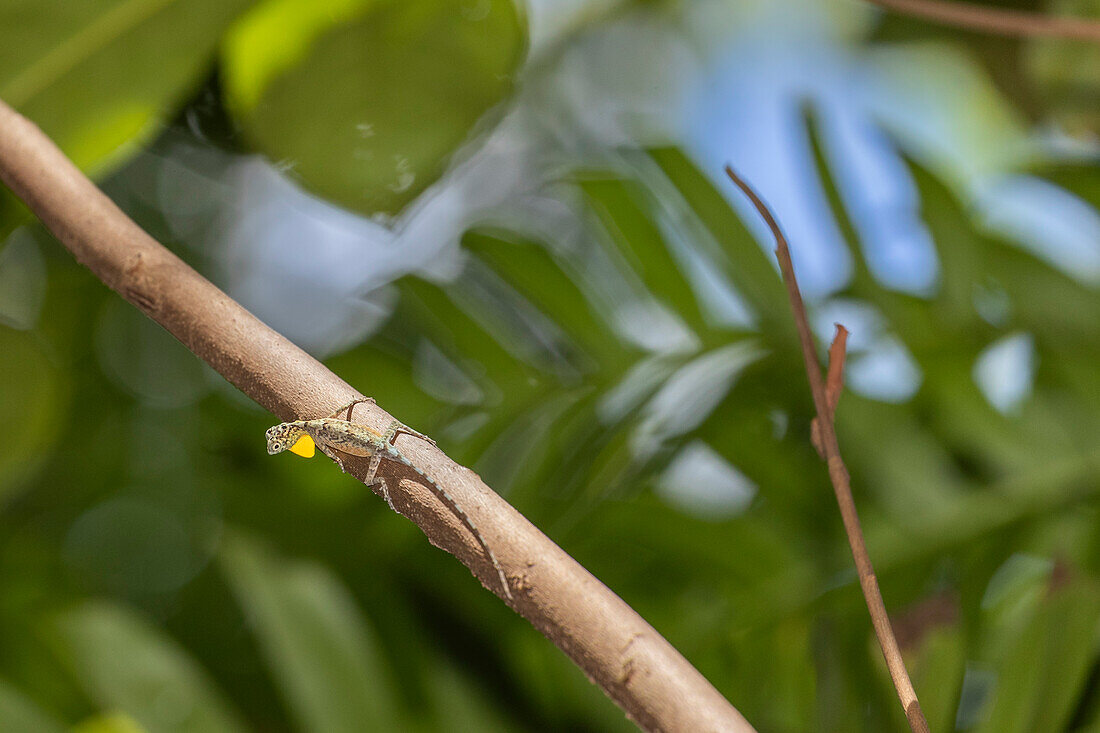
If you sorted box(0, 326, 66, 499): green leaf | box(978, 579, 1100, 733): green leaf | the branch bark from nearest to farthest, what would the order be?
the branch bark
box(978, 579, 1100, 733): green leaf
box(0, 326, 66, 499): green leaf

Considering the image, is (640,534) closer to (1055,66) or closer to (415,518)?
(415,518)

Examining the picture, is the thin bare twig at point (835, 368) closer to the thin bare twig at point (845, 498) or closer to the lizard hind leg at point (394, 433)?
the thin bare twig at point (845, 498)

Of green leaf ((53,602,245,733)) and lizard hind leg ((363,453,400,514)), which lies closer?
lizard hind leg ((363,453,400,514))

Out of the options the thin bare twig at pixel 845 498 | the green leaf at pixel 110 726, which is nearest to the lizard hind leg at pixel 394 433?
the thin bare twig at pixel 845 498

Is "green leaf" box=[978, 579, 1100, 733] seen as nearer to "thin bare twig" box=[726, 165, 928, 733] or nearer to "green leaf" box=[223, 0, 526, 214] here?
"thin bare twig" box=[726, 165, 928, 733]


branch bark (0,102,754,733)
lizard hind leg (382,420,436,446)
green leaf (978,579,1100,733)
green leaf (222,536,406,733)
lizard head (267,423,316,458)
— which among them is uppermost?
branch bark (0,102,754,733)

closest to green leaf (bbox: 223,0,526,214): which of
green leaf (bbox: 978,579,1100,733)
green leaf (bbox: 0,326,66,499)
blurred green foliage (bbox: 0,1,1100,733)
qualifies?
blurred green foliage (bbox: 0,1,1100,733)

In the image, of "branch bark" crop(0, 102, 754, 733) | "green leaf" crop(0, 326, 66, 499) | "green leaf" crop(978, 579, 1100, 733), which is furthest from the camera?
"green leaf" crop(0, 326, 66, 499)

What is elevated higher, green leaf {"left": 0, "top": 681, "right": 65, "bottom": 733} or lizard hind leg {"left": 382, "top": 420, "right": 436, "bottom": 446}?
lizard hind leg {"left": 382, "top": 420, "right": 436, "bottom": 446}

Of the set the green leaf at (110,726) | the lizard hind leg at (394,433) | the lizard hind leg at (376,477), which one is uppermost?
the lizard hind leg at (394,433)
